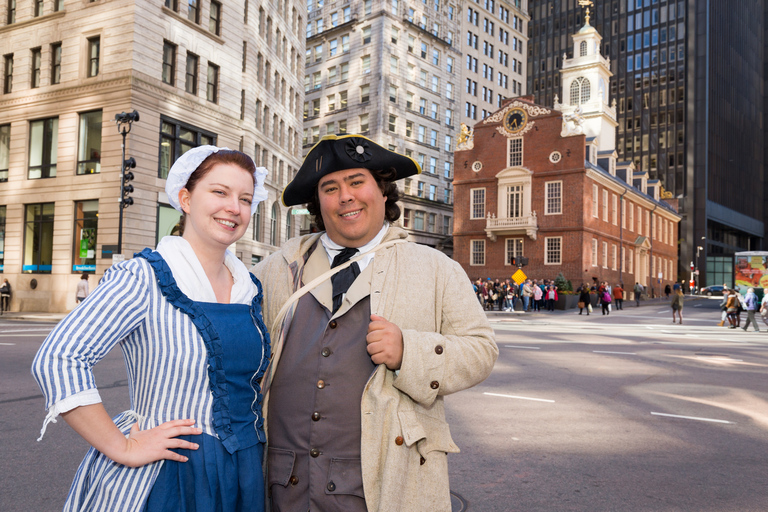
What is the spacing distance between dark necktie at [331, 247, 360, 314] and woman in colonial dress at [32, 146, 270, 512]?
1.00 ft

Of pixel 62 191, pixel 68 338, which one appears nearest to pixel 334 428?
pixel 68 338

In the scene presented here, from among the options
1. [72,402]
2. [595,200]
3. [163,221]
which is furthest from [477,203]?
[72,402]

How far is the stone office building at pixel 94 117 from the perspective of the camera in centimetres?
2533

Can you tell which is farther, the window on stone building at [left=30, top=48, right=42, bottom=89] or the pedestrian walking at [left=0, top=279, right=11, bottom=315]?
the window on stone building at [left=30, top=48, right=42, bottom=89]

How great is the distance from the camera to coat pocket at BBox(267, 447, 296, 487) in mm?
2217

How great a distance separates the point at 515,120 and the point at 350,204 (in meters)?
44.4

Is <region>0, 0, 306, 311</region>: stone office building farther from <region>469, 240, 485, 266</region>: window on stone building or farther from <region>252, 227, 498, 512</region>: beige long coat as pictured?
<region>252, 227, 498, 512</region>: beige long coat

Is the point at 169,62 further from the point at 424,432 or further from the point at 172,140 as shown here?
the point at 424,432

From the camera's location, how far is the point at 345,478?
2180 millimetres

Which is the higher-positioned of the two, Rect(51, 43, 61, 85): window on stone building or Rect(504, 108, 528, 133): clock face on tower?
Rect(504, 108, 528, 133): clock face on tower

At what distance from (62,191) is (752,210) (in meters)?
100.0

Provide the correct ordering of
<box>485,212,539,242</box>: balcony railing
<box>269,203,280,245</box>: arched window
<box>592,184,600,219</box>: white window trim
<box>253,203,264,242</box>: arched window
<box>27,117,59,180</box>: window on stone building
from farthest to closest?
<box>592,184,600,219</box>: white window trim < <box>485,212,539,242</box>: balcony railing < <box>269,203,280,245</box>: arched window < <box>253,203,264,242</box>: arched window < <box>27,117,59,180</box>: window on stone building

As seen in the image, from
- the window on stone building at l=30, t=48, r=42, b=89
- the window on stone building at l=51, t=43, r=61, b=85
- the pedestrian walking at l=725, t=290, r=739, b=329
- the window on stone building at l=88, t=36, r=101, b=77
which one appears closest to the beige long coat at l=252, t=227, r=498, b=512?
the pedestrian walking at l=725, t=290, r=739, b=329

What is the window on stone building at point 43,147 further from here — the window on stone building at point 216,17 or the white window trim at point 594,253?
the white window trim at point 594,253
